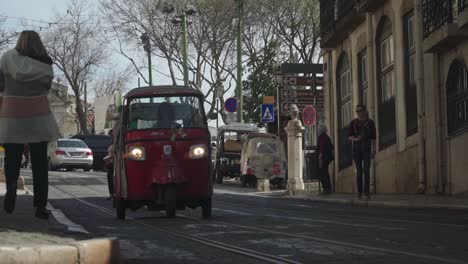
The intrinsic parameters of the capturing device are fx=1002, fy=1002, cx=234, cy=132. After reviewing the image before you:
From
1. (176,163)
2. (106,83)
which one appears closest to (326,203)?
(176,163)

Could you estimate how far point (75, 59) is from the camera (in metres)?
72.4

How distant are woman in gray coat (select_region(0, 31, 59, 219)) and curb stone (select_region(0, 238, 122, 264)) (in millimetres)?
3207

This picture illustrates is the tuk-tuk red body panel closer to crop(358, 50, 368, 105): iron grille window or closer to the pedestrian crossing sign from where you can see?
crop(358, 50, 368, 105): iron grille window

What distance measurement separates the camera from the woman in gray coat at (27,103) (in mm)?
10023

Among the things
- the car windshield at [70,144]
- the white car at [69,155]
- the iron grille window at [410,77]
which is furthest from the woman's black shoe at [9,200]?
the car windshield at [70,144]

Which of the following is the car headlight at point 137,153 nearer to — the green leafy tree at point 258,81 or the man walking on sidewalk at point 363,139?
the man walking on sidewalk at point 363,139

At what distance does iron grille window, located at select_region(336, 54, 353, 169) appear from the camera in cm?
3119

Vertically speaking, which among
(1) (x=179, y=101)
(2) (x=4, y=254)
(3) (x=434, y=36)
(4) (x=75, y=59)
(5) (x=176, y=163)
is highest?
(4) (x=75, y=59)

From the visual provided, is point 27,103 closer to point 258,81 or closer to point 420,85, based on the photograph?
point 420,85

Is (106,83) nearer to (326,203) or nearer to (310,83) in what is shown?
(310,83)

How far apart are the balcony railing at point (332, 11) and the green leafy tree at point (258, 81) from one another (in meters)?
23.6

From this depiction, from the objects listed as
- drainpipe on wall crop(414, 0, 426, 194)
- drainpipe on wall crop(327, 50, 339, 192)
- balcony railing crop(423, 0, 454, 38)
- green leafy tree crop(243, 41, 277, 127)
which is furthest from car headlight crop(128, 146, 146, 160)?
green leafy tree crop(243, 41, 277, 127)

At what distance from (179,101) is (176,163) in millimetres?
1086

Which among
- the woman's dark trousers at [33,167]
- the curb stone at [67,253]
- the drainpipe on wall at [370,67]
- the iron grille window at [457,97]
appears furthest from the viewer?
the drainpipe on wall at [370,67]
